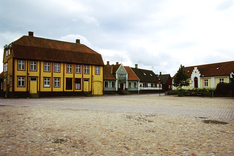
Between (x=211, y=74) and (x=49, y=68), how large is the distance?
131 feet

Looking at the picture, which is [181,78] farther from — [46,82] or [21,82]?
[21,82]

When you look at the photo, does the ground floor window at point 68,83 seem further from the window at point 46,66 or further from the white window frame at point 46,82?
the window at point 46,66

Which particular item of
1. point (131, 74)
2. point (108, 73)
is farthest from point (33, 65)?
point (131, 74)

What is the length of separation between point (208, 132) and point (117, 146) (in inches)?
149

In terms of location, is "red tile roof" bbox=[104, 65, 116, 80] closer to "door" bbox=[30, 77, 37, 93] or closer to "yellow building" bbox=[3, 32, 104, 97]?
"yellow building" bbox=[3, 32, 104, 97]

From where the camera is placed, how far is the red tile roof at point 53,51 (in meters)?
32.1

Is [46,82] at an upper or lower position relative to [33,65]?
lower

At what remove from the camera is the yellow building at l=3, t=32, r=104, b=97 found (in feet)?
103

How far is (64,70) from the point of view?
118 feet

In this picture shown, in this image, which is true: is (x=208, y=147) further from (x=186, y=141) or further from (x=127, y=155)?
(x=127, y=155)

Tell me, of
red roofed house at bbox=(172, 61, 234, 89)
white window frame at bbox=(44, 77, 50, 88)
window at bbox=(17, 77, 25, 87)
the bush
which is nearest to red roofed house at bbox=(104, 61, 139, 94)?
white window frame at bbox=(44, 77, 50, 88)

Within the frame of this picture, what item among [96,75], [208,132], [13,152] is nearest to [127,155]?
[13,152]

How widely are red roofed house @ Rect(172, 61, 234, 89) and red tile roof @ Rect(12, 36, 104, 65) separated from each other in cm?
2549

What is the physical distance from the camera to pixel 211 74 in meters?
50.1
